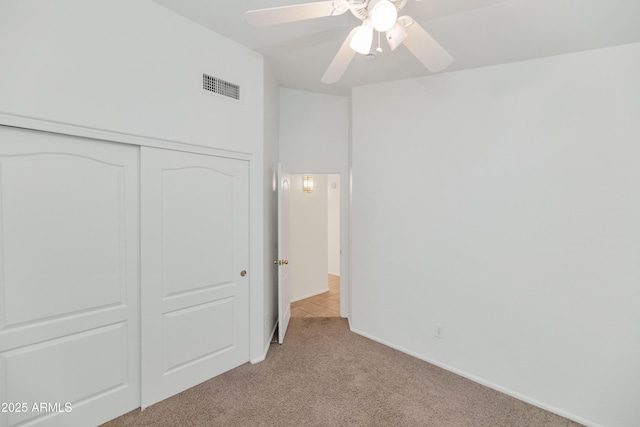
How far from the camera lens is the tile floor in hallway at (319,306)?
12.9 feet

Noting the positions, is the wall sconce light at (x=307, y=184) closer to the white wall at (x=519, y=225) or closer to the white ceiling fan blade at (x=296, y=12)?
the white wall at (x=519, y=225)

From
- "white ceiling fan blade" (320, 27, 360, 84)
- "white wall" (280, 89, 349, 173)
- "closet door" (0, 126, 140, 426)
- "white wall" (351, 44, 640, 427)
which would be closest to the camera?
"white ceiling fan blade" (320, 27, 360, 84)

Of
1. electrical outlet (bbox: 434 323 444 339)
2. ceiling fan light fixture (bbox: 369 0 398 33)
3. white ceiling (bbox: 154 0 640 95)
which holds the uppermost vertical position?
white ceiling (bbox: 154 0 640 95)

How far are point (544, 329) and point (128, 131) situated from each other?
3.51 meters

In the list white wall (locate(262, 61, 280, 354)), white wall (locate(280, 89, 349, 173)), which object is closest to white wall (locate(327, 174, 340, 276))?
white wall (locate(280, 89, 349, 173))

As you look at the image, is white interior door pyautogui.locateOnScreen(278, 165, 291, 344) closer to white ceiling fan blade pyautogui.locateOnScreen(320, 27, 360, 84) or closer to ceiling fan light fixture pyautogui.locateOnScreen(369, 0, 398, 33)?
white ceiling fan blade pyautogui.locateOnScreen(320, 27, 360, 84)

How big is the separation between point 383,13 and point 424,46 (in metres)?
0.36

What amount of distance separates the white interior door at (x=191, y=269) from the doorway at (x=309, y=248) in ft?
5.55

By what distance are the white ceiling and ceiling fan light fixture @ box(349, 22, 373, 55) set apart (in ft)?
2.37

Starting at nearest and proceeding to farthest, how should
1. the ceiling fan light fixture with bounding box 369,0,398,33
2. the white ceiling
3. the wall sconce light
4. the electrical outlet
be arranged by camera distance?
the ceiling fan light fixture with bounding box 369,0,398,33, the white ceiling, the electrical outlet, the wall sconce light

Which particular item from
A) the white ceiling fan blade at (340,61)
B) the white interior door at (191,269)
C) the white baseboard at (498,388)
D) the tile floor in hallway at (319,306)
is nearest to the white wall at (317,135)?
the tile floor in hallway at (319,306)

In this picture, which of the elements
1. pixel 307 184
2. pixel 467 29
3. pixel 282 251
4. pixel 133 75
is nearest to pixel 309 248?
pixel 307 184

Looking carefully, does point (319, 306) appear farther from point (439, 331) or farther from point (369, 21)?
point (369, 21)

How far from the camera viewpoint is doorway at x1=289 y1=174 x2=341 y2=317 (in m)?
4.34
